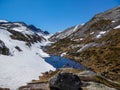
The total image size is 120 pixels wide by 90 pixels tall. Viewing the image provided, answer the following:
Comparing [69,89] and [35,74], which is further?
[35,74]

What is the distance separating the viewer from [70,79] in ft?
161

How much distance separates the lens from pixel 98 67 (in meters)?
141

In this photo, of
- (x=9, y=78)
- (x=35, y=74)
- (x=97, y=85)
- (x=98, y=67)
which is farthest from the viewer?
(x=98, y=67)

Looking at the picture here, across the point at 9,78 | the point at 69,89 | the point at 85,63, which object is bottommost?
the point at 69,89

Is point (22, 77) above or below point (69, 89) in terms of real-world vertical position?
above

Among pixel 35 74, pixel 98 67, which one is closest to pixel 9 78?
pixel 35 74

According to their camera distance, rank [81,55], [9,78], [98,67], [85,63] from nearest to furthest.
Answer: [9,78] < [98,67] < [85,63] < [81,55]

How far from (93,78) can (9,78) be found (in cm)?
2179

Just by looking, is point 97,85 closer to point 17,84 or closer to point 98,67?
point 17,84

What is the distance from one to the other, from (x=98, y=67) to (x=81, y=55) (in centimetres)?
4480

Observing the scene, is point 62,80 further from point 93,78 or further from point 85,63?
point 85,63

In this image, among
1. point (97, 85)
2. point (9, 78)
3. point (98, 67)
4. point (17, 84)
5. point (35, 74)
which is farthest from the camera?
point (98, 67)

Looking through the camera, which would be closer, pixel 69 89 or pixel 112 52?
pixel 69 89

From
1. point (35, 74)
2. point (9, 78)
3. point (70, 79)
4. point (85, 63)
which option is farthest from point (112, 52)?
point (70, 79)
